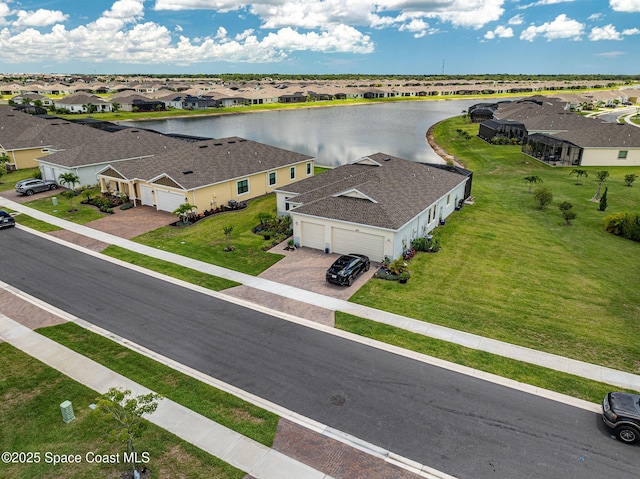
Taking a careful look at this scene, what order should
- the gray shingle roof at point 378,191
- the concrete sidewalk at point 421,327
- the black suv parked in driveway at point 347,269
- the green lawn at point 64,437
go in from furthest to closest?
1. the gray shingle roof at point 378,191
2. the black suv parked in driveway at point 347,269
3. the concrete sidewalk at point 421,327
4. the green lawn at point 64,437

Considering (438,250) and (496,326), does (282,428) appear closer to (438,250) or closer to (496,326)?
(496,326)

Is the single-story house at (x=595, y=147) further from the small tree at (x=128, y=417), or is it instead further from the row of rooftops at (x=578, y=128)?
the small tree at (x=128, y=417)

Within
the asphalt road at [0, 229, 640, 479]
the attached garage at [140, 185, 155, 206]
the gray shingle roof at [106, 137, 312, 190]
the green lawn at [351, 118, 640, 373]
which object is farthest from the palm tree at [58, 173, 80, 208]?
the green lawn at [351, 118, 640, 373]

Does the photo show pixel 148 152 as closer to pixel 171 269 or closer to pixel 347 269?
pixel 171 269

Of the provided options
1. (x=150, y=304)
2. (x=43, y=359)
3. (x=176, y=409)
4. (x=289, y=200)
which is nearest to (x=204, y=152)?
(x=289, y=200)

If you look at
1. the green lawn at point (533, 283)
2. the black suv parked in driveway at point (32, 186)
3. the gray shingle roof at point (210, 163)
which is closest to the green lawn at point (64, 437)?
the green lawn at point (533, 283)

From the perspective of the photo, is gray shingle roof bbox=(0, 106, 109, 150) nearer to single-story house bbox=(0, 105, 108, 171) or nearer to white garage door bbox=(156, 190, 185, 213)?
single-story house bbox=(0, 105, 108, 171)
